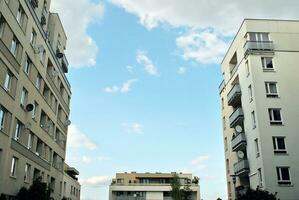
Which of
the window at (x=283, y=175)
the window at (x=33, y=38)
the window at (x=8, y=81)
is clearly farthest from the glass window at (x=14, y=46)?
the window at (x=283, y=175)

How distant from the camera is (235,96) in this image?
1629 inches

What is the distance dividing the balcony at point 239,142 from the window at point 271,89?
534 cm

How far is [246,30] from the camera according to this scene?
128 ft

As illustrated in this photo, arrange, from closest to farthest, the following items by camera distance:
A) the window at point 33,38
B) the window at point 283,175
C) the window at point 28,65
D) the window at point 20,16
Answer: the window at point 20,16
the window at point 28,65
the window at point 33,38
the window at point 283,175

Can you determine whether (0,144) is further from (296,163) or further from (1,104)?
(296,163)

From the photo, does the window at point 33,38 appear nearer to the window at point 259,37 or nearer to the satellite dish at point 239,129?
the window at point 259,37

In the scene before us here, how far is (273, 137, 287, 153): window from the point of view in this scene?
34438 mm

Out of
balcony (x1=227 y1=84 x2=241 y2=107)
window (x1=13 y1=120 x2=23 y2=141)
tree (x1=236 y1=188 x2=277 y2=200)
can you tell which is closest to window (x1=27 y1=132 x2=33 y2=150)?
window (x1=13 y1=120 x2=23 y2=141)

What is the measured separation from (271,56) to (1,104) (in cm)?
2683

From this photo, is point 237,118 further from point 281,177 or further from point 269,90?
point 281,177

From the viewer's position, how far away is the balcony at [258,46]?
126ft

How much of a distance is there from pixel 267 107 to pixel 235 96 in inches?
223

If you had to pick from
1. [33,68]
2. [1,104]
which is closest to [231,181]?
[33,68]

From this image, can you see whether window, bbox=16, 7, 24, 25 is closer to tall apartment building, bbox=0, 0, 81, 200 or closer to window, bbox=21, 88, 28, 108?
tall apartment building, bbox=0, 0, 81, 200
